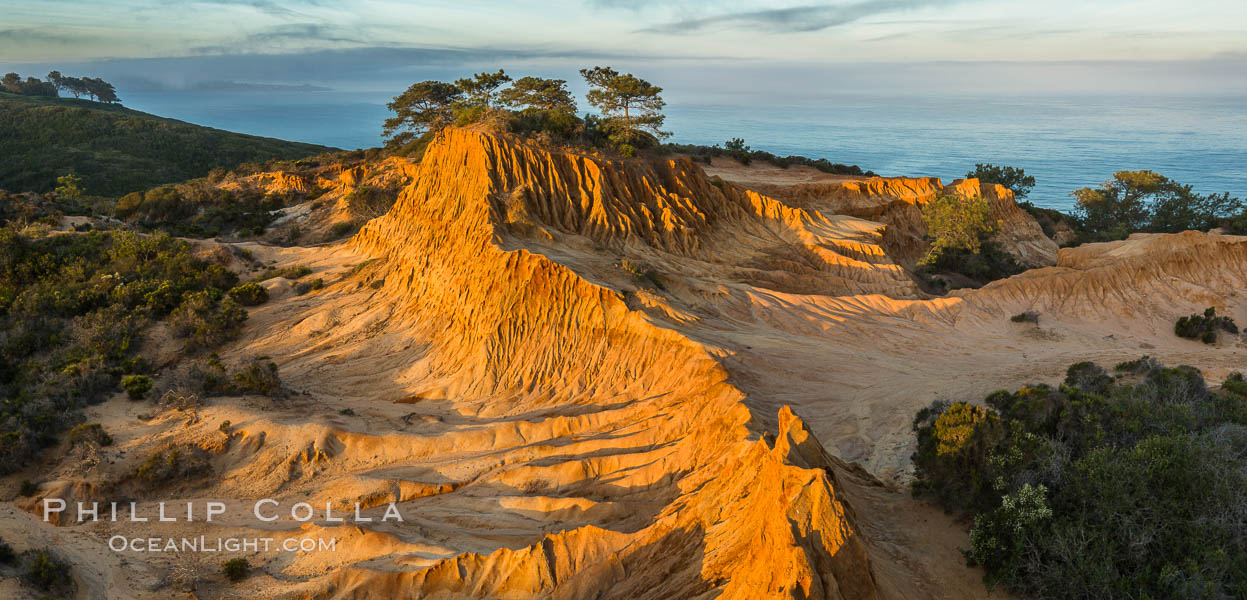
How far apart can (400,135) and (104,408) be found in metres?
42.8

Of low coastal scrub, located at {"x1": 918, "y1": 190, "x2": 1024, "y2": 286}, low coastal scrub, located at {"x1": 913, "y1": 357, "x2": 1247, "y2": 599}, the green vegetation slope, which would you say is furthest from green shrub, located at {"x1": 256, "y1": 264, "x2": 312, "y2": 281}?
the green vegetation slope

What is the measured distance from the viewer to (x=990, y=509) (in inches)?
428

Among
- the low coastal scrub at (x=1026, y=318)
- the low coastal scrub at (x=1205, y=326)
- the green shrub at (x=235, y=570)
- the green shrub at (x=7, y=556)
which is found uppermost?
the low coastal scrub at (x=1205, y=326)

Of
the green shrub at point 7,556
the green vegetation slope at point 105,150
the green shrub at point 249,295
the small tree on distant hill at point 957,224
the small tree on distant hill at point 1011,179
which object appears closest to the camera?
the green shrub at point 7,556

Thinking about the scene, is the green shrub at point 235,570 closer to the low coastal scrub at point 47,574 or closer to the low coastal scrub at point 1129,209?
the low coastal scrub at point 47,574

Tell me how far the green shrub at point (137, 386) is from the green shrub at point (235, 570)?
867 cm

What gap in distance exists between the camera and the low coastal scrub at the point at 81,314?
52.5 ft

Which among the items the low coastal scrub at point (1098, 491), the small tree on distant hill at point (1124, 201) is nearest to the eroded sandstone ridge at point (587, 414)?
the low coastal scrub at point (1098, 491)

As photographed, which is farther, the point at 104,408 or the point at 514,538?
the point at 104,408

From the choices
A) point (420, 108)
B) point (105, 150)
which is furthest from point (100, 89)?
point (420, 108)

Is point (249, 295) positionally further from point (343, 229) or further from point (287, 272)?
point (343, 229)

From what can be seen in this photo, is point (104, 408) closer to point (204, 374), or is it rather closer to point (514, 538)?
point (204, 374)

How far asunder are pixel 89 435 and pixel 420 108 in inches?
1754

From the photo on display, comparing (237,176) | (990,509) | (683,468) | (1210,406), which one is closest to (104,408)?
(683,468)
